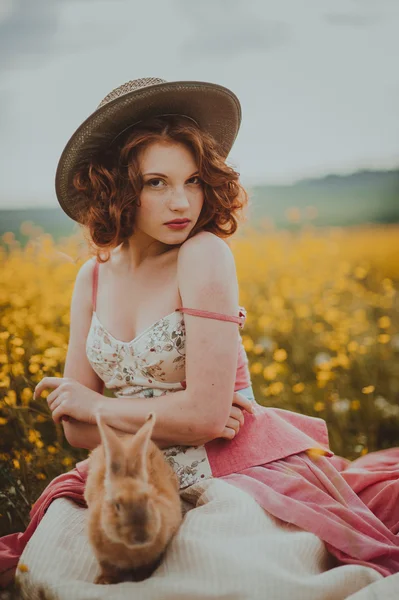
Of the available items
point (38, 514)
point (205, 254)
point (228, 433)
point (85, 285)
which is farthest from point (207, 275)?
point (38, 514)

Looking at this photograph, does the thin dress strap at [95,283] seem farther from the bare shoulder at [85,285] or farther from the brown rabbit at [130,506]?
the brown rabbit at [130,506]

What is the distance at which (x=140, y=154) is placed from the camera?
215 cm

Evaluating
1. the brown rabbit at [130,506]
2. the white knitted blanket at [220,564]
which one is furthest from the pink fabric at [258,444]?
the brown rabbit at [130,506]

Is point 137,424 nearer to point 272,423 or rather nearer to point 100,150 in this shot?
point 272,423

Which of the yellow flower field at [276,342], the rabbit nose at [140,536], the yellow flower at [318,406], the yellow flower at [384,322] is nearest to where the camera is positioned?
the rabbit nose at [140,536]

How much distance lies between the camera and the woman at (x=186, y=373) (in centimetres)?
191

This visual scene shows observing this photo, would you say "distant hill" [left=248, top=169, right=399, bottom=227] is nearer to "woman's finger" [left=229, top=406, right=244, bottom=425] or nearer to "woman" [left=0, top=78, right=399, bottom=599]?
"woman" [left=0, top=78, right=399, bottom=599]

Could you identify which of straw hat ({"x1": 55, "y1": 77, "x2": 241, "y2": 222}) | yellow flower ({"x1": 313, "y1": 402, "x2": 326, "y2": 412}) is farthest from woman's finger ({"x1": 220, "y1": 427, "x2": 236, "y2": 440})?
yellow flower ({"x1": 313, "y1": 402, "x2": 326, "y2": 412})

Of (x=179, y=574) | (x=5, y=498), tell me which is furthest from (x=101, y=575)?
(x=5, y=498)

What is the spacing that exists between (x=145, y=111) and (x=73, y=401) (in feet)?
3.26

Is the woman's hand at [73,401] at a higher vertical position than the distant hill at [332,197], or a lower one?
lower

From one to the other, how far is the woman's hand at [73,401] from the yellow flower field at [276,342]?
1.74ft

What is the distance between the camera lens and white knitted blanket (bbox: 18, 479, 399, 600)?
1704mm

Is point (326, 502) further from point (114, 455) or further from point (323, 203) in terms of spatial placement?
point (323, 203)
